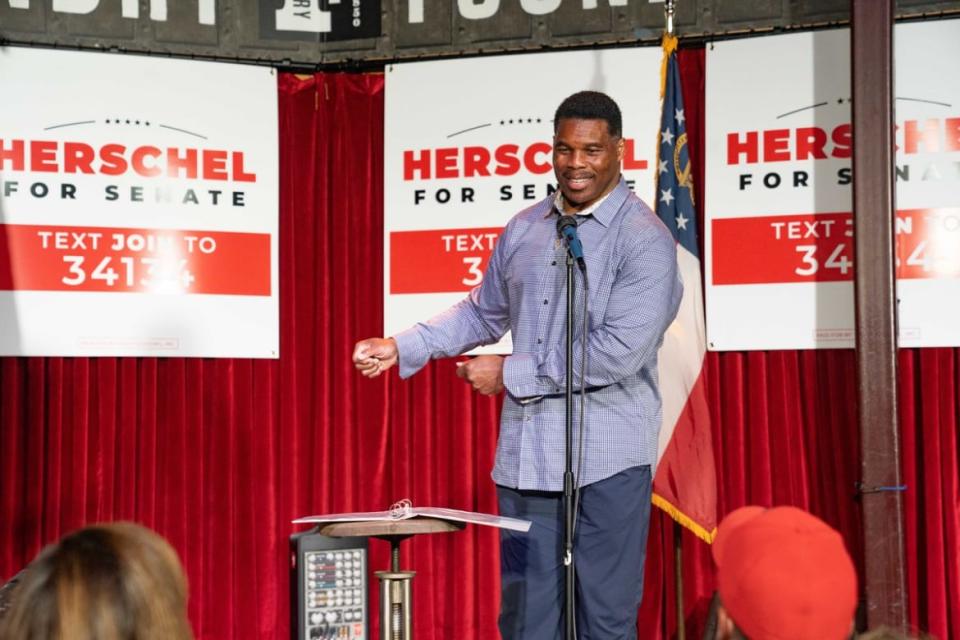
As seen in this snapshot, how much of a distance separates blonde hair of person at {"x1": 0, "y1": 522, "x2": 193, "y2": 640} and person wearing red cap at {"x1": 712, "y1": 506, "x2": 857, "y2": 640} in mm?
630

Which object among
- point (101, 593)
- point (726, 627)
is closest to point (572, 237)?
point (726, 627)

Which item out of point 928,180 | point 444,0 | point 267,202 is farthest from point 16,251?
point 928,180

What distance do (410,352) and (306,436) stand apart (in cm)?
207

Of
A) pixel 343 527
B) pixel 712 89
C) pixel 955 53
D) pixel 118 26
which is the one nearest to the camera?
pixel 343 527

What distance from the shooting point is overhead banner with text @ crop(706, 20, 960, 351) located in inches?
157

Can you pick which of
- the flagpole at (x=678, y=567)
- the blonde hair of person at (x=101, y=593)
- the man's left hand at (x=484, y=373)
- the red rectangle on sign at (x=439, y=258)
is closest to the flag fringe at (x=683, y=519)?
the flagpole at (x=678, y=567)

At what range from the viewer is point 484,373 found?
8.24ft

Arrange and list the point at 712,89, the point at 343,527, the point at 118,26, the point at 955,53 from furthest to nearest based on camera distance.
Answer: the point at 118,26 < the point at 712,89 < the point at 955,53 < the point at 343,527

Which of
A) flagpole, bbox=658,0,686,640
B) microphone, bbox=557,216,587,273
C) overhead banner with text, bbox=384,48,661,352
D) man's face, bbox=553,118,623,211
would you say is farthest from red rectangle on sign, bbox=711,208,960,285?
microphone, bbox=557,216,587,273

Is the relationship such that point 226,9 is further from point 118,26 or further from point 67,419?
point 67,419

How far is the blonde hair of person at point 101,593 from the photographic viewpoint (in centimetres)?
109

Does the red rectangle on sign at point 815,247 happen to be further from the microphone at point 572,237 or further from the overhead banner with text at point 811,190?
the microphone at point 572,237

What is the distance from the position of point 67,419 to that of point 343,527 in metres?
2.40

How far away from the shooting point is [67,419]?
14.8 ft
